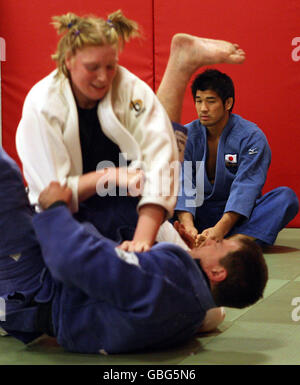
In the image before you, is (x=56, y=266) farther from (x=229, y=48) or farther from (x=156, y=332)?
(x=229, y=48)

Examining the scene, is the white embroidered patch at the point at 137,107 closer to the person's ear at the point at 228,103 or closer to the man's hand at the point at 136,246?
the man's hand at the point at 136,246

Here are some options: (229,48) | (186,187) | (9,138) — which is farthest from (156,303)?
(9,138)

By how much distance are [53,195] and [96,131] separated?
33 centimetres

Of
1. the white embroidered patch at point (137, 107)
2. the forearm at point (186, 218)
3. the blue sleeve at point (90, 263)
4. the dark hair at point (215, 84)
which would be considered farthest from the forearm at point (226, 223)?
the blue sleeve at point (90, 263)

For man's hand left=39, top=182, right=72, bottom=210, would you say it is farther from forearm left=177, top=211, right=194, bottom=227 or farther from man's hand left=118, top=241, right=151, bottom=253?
forearm left=177, top=211, right=194, bottom=227

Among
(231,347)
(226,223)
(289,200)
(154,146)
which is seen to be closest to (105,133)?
(154,146)

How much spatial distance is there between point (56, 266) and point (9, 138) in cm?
372

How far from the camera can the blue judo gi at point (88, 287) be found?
1.85 m

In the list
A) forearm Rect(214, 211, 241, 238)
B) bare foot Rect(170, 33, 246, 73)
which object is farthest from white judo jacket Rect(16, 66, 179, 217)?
forearm Rect(214, 211, 241, 238)

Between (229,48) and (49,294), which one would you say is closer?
(49,294)

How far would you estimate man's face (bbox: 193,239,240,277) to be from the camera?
81.3 inches

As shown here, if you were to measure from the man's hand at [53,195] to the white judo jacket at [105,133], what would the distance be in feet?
0.10

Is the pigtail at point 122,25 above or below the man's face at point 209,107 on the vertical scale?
above

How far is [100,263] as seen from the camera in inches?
72.9
